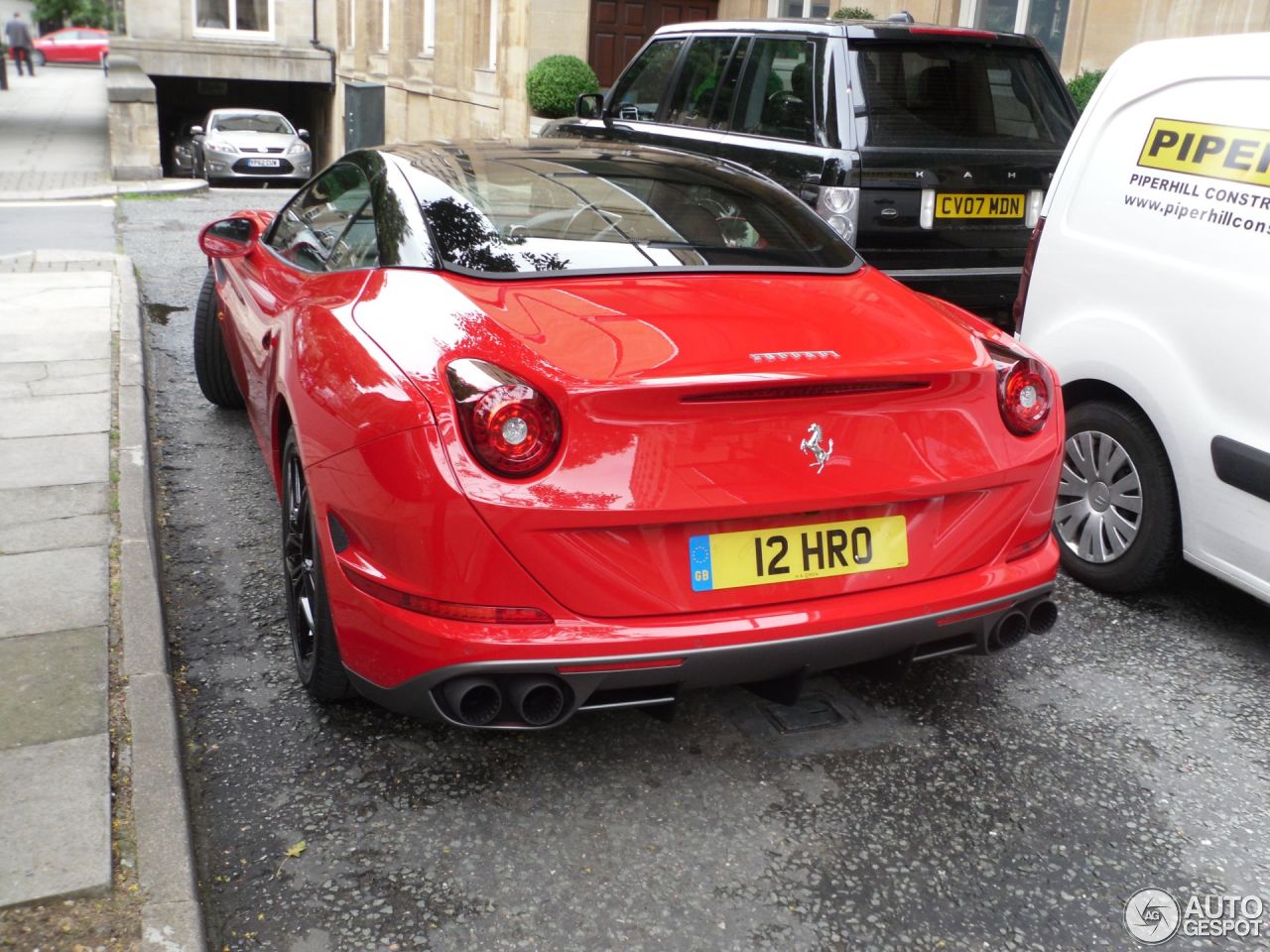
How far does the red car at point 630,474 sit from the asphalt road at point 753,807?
1.03 feet

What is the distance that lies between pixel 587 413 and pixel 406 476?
419 mm

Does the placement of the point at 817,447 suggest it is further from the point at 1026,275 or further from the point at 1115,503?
the point at 1026,275

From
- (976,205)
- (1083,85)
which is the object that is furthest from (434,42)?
(976,205)

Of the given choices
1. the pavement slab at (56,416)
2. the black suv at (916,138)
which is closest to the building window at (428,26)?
the black suv at (916,138)

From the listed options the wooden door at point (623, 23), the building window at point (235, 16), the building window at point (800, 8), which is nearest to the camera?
the building window at point (800, 8)

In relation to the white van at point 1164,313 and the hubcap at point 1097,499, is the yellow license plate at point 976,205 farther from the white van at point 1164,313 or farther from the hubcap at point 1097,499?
the hubcap at point 1097,499

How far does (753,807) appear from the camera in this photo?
3.14m

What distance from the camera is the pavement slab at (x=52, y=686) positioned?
3.23 m

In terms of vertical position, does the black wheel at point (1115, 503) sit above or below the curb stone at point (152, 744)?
above

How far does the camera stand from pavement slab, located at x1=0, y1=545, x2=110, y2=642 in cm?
385

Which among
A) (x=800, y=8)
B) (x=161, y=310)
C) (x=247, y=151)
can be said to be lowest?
(x=247, y=151)

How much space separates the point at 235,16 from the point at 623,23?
20.3 metres

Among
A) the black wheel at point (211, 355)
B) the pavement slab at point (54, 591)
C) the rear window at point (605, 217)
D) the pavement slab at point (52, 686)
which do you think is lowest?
the pavement slab at point (54, 591)

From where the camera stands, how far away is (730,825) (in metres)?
3.07
